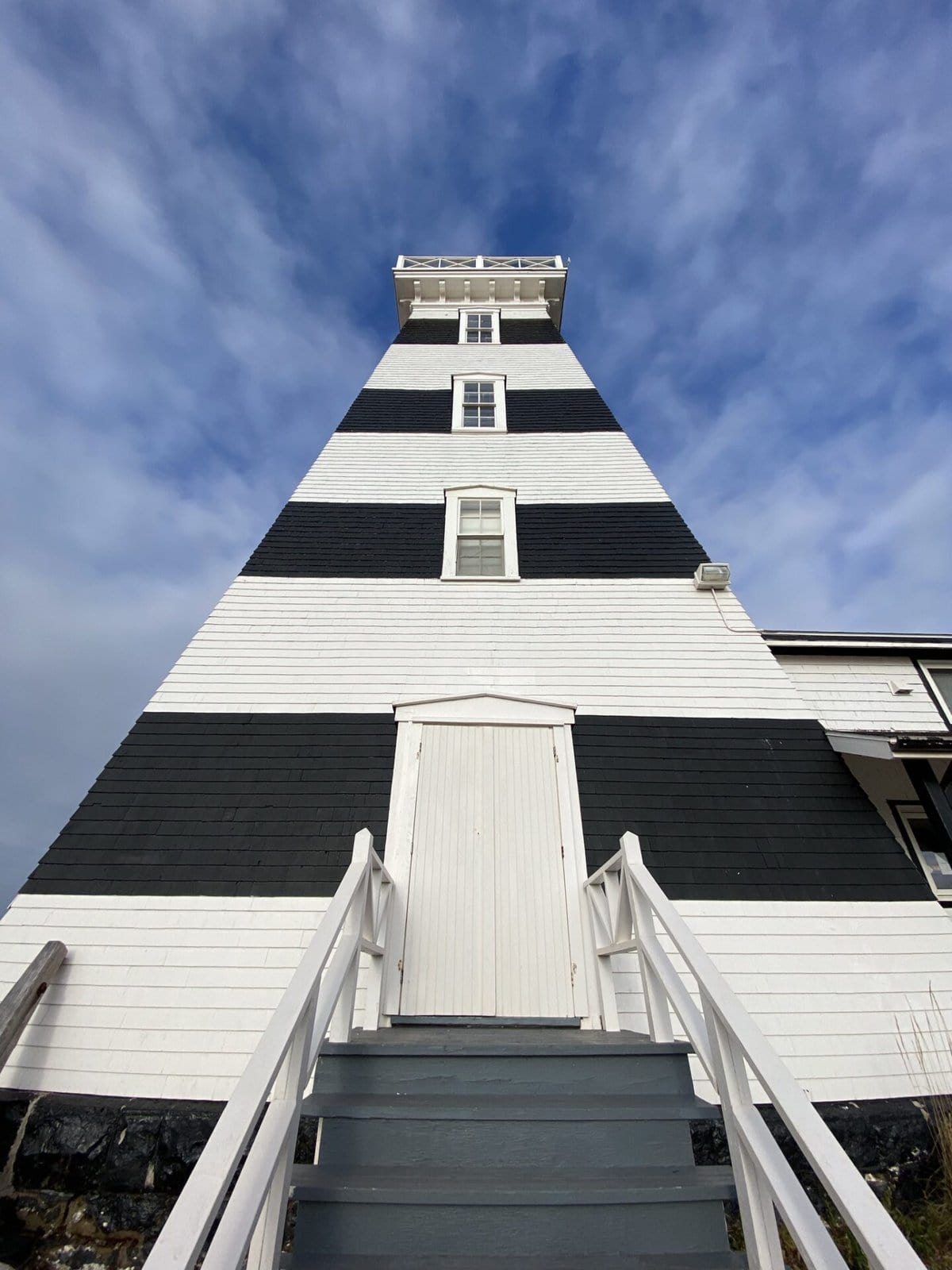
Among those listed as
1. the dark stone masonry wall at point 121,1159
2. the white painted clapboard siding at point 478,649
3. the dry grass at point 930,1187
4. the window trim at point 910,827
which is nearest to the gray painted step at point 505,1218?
the dry grass at point 930,1187

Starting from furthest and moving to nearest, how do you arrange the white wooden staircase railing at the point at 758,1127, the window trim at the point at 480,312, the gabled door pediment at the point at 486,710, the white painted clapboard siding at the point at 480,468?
the window trim at the point at 480,312
the white painted clapboard siding at the point at 480,468
the gabled door pediment at the point at 486,710
the white wooden staircase railing at the point at 758,1127

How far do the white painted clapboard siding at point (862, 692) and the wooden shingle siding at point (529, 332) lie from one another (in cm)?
802

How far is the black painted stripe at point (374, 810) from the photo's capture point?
4.84 m

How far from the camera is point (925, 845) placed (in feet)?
19.7

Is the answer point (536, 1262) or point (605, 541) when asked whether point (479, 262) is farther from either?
point (536, 1262)

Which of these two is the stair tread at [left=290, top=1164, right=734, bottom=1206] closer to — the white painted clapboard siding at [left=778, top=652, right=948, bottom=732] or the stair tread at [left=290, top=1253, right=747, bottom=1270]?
the stair tread at [left=290, top=1253, right=747, bottom=1270]

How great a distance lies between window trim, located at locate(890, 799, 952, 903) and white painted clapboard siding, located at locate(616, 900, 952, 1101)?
48.0 inches

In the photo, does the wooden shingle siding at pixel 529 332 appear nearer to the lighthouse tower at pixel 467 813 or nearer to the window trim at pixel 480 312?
the window trim at pixel 480 312

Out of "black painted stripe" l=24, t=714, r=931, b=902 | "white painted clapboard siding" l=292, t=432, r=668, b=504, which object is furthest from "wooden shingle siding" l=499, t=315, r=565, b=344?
"black painted stripe" l=24, t=714, r=931, b=902

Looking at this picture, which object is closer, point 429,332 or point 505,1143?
point 505,1143

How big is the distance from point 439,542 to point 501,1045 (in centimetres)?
554

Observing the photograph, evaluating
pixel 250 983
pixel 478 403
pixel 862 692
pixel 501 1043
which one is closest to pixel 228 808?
pixel 250 983

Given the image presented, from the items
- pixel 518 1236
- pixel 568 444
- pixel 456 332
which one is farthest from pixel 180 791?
pixel 456 332

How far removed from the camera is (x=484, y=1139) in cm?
259
